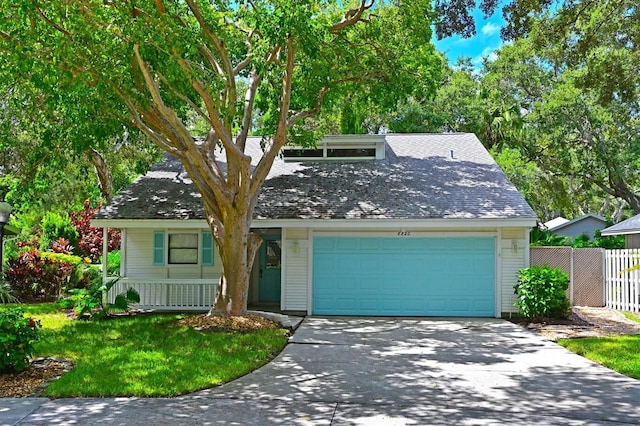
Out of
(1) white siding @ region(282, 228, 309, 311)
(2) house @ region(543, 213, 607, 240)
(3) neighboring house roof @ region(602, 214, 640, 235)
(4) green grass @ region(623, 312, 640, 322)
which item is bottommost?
(4) green grass @ region(623, 312, 640, 322)

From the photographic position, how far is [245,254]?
12.1 m

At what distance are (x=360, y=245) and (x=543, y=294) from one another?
444cm

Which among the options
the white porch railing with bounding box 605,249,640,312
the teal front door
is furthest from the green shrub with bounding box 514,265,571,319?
the teal front door

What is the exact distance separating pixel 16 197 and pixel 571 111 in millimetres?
21214

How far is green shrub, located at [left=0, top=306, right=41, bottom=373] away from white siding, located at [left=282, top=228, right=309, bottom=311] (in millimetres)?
7247

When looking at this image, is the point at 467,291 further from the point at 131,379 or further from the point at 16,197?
the point at 16,197

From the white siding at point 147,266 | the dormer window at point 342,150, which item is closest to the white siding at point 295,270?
the white siding at point 147,266

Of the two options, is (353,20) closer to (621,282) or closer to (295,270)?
(295,270)

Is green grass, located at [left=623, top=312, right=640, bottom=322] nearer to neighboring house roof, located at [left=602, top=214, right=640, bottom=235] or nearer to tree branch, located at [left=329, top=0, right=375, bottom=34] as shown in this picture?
neighboring house roof, located at [left=602, top=214, right=640, bottom=235]

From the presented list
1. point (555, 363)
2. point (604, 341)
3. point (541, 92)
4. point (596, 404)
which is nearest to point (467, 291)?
point (604, 341)

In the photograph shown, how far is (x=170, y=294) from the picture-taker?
1452 cm

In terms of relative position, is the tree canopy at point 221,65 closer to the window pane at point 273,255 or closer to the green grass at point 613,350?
the window pane at point 273,255

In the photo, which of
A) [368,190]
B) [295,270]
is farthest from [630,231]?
[295,270]

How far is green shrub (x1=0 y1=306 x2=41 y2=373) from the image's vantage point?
7048 millimetres
